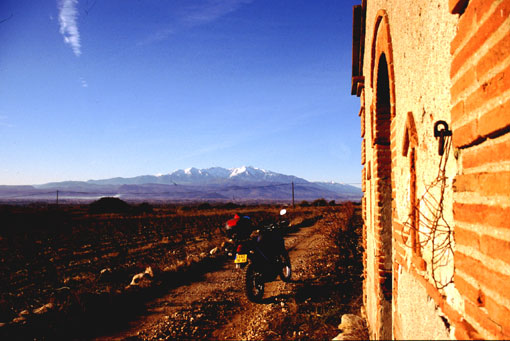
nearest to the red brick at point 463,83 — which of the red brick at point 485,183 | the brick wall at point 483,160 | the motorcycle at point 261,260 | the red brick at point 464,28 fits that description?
the brick wall at point 483,160

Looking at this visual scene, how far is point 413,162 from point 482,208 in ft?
3.86

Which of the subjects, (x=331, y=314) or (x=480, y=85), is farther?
(x=331, y=314)

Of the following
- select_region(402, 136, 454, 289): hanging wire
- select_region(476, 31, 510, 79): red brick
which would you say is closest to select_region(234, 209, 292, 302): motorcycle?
select_region(402, 136, 454, 289): hanging wire

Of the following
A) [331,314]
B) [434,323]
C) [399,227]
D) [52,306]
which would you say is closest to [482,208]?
[434,323]

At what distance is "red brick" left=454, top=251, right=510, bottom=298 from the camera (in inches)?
52.6

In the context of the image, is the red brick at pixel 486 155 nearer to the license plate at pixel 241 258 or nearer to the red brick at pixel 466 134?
the red brick at pixel 466 134

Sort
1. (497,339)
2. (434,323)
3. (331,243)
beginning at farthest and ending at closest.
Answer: (331,243)
(434,323)
(497,339)

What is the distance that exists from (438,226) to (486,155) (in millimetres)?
708

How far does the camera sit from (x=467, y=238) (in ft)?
5.19

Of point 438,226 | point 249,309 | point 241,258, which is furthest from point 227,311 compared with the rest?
point 438,226

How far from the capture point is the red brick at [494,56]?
128cm

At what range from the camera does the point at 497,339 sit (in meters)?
1.34

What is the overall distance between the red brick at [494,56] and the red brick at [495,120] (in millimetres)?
86

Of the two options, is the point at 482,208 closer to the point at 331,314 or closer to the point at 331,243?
the point at 331,314
